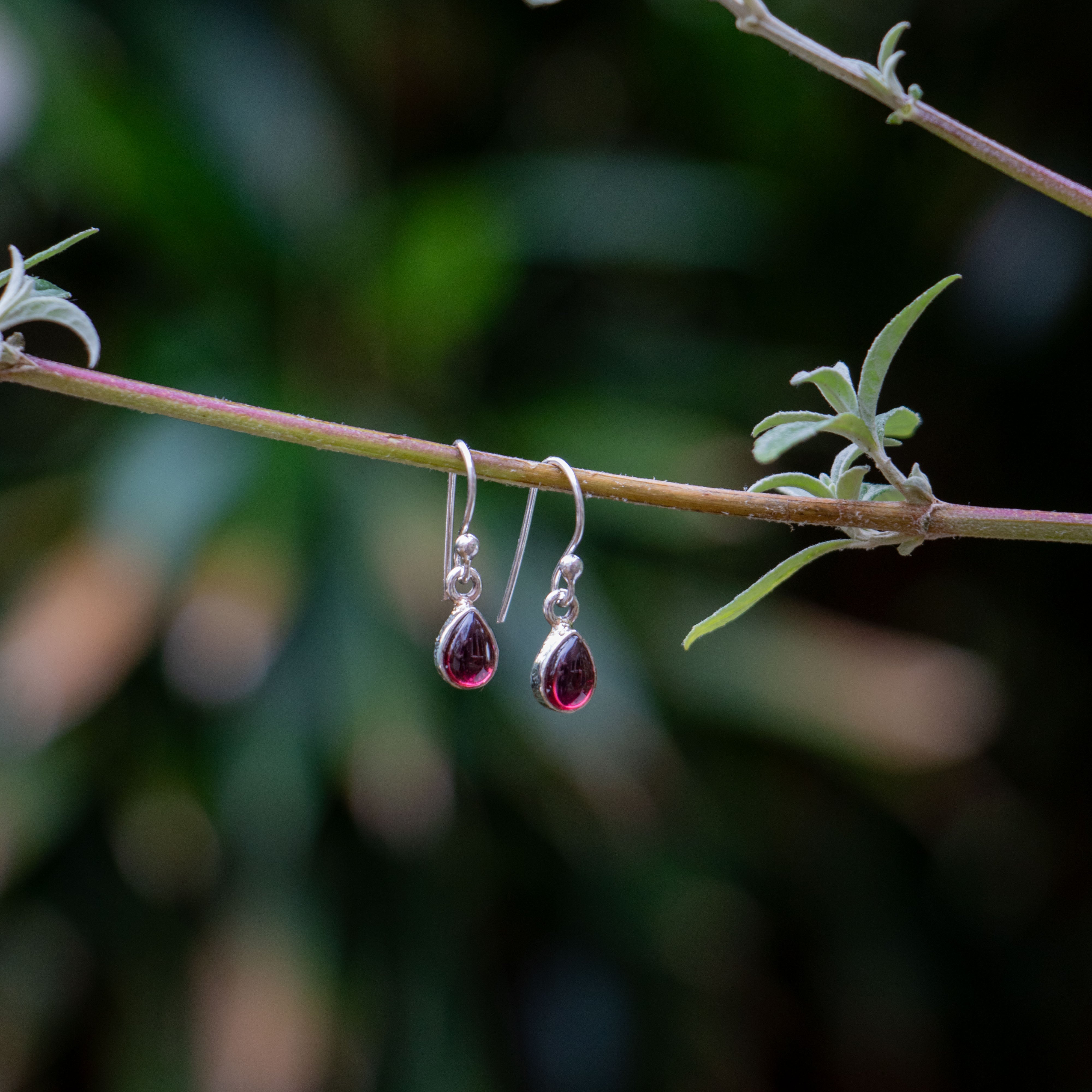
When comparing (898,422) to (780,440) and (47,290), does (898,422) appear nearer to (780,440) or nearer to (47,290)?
(780,440)

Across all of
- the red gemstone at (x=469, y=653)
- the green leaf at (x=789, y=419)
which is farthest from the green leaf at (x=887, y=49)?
the red gemstone at (x=469, y=653)

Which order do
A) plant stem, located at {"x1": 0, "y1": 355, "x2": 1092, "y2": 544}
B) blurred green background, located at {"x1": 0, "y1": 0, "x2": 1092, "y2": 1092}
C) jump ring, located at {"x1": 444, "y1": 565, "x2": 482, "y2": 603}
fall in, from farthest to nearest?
1. blurred green background, located at {"x1": 0, "y1": 0, "x2": 1092, "y2": 1092}
2. jump ring, located at {"x1": 444, "y1": 565, "x2": 482, "y2": 603}
3. plant stem, located at {"x1": 0, "y1": 355, "x2": 1092, "y2": 544}

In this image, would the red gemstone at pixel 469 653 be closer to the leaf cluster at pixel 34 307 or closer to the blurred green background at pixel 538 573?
the leaf cluster at pixel 34 307

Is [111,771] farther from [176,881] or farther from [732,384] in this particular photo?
[732,384]

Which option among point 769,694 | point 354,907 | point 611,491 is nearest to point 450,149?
point 769,694

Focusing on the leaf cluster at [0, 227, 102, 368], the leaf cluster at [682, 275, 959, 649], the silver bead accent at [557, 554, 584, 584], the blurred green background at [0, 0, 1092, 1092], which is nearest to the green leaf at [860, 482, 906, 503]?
the leaf cluster at [682, 275, 959, 649]

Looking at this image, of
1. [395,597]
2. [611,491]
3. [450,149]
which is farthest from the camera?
[450,149]

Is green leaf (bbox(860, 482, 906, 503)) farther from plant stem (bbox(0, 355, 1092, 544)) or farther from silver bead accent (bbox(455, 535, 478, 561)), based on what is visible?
silver bead accent (bbox(455, 535, 478, 561))

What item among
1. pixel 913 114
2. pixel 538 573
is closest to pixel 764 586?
pixel 913 114
